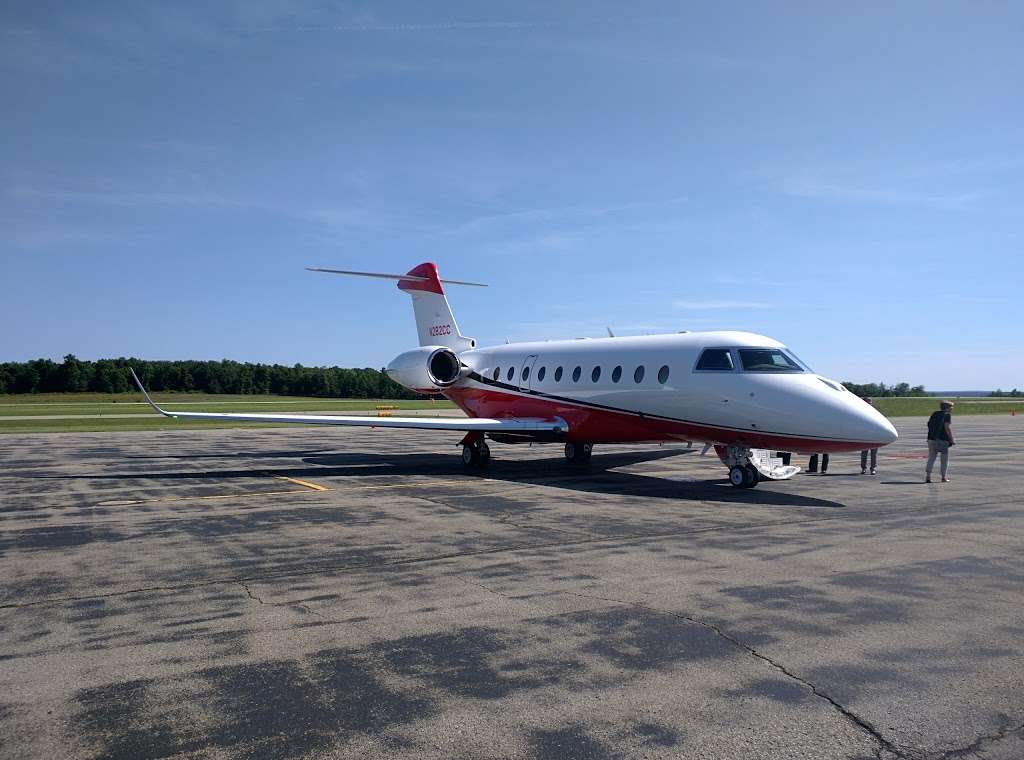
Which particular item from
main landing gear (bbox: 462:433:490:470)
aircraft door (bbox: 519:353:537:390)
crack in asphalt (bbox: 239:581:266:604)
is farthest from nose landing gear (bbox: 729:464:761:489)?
crack in asphalt (bbox: 239:581:266:604)

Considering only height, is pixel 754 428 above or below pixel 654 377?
below

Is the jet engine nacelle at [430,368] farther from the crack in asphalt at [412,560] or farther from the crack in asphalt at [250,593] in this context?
the crack in asphalt at [250,593]

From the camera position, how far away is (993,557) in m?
8.48

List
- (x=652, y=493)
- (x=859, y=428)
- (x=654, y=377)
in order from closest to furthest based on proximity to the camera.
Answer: (x=859, y=428) → (x=652, y=493) → (x=654, y=377)

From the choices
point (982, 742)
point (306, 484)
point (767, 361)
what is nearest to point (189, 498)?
point (306, 484)

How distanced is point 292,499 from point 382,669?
345 inches

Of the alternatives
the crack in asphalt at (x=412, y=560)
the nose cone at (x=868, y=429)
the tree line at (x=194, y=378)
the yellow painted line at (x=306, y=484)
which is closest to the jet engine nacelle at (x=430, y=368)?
the yellow painted line at (x=306, y=484)

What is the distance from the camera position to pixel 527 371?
2031 cm

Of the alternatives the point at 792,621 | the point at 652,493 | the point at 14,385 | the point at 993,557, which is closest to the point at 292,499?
the point at 652,493

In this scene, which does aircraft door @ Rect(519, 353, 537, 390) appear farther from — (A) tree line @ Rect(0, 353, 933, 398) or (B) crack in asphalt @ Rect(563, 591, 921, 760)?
(A) tree line @ Rect(0, 353, 933, 398)

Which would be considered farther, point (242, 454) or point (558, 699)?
point (242, 454)

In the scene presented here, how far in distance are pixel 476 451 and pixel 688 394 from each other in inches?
231

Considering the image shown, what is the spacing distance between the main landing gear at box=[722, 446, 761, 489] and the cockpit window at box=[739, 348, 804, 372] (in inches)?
67.4

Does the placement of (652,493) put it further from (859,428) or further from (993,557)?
(993,557)
